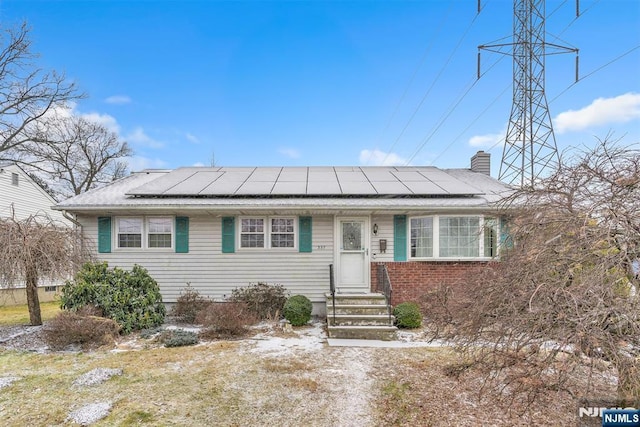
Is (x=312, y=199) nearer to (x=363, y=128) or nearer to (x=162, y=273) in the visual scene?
(x=162, y=273)

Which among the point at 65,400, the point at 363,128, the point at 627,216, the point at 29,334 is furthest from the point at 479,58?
the point at 29,334

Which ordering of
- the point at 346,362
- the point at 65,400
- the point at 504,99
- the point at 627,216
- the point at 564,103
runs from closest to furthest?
the point at 627,216 < the point at 65,400 < the point at 346,362 < the point at 564,103 < the point at 504,99

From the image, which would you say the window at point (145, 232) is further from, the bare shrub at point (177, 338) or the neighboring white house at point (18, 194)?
the neighboring white house at point (18, 194)

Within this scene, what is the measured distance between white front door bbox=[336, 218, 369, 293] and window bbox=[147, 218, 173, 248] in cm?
458

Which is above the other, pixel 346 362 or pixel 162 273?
pixel 162 273

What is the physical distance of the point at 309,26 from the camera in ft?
46.3

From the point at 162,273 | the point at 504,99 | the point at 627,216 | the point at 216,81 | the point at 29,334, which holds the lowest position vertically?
the point at 29,334

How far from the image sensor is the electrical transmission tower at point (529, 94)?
13289 millimetres

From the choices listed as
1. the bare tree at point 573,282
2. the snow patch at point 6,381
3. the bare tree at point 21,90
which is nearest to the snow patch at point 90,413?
the snow patch at point 6,381

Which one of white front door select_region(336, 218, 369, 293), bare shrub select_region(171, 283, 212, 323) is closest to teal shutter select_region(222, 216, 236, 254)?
bare shrub select_region(171, 283, 212, 323)

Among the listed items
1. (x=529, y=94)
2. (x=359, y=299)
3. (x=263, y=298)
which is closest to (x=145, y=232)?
(x=263, y=298)

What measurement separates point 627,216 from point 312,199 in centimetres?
662

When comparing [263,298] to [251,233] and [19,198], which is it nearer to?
[251,233]

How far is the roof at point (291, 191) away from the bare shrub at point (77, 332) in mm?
2845
